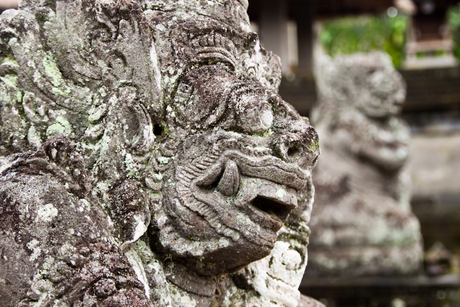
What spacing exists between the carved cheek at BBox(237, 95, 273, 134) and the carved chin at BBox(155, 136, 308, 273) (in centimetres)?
7

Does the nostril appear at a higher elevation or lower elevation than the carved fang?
higher

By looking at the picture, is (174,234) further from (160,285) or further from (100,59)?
(100,59)

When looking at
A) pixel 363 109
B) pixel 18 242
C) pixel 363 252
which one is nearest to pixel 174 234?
pixel 18 242

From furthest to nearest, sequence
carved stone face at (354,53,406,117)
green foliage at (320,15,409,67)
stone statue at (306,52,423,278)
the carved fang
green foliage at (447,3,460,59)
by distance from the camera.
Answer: green foliage at (320,15,409,67) → green foliage at (447,3,460,59) → carved stone face at (354,53,406,117) → stone statue at (306,52,423,278) → the carved fang

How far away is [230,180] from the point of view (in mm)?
2008

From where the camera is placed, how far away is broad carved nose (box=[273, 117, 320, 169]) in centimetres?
203

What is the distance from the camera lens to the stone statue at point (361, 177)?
612 centimetres

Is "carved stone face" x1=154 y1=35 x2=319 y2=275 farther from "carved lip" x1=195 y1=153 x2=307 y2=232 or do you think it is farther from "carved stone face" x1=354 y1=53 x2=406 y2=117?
"carved stone face" x1=354 y1=53 x2=406 y2=117

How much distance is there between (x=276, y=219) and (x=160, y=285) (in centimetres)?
40

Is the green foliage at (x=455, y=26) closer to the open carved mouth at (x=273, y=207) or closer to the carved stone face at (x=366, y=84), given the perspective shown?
the carved stone face at (x=366, y=84)

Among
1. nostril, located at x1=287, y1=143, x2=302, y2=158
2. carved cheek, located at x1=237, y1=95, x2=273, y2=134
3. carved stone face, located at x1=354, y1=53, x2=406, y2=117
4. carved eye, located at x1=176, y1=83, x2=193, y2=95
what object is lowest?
carved stone face, located at x1=354, y1=53, x2=406, y2=117

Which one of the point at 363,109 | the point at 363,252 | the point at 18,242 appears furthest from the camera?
the point at 363,109

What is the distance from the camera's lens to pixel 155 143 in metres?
2.10

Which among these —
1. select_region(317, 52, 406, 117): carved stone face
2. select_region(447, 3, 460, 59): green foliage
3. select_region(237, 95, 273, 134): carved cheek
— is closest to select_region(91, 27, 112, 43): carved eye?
select_region(237, 95, 273, 134): carved cheek
